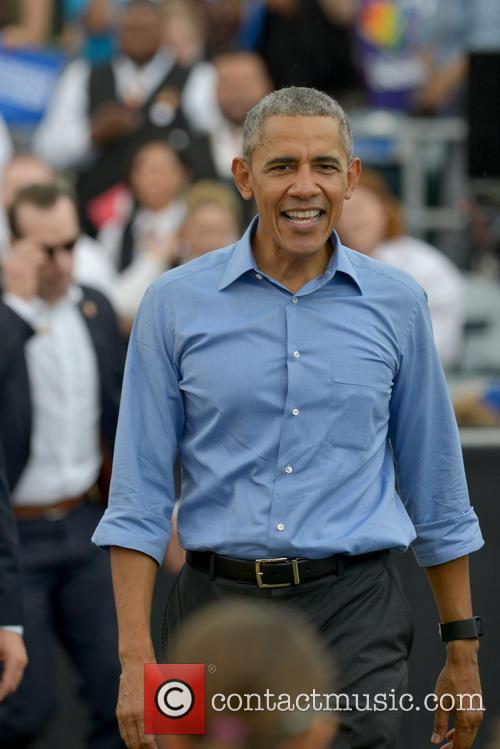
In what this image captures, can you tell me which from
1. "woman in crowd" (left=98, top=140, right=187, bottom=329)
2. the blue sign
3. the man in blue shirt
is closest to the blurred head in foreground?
the man in blue shirt

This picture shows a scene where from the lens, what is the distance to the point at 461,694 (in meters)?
3.80

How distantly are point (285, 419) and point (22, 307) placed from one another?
224cm

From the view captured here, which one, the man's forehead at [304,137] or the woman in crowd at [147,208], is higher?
the man's forehead at [304,137]

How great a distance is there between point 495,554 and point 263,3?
5.02m

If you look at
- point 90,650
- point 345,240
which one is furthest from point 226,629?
point 345,240

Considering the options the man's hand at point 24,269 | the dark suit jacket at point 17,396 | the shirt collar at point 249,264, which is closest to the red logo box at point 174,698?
the shirt collar at point 249,264

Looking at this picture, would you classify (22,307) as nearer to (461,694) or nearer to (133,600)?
(133,600)

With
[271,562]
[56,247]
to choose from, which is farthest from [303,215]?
[56,247]

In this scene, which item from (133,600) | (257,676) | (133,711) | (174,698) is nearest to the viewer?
(257,676)

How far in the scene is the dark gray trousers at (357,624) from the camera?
12.1 feet

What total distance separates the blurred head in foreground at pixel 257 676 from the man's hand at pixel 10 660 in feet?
7.81

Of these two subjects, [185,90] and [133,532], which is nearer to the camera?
[133,532]

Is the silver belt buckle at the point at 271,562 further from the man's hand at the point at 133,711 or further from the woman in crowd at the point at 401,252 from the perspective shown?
the woman in crowd at the point at 401,252

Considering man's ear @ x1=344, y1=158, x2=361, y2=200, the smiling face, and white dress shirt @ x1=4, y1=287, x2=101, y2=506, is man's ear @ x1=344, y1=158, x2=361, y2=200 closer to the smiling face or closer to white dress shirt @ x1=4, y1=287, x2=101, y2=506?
the smiling face
